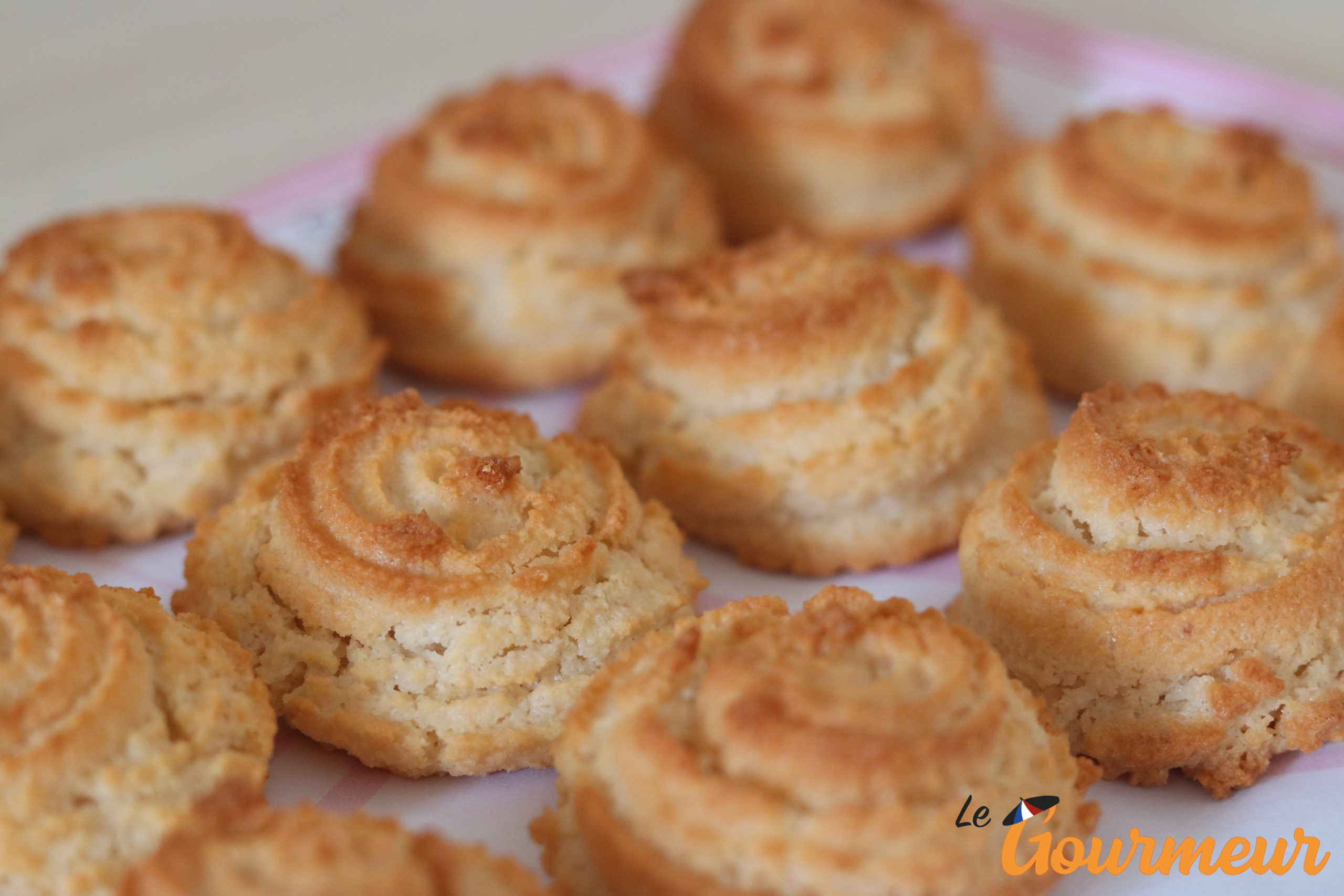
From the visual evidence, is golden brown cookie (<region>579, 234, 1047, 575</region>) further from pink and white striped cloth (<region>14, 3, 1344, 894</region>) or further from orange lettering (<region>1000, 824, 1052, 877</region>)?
orange lettering (<region>1000, 824, 1052, 877</region>)

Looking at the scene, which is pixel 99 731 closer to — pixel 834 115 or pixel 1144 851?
pixel 1144 851

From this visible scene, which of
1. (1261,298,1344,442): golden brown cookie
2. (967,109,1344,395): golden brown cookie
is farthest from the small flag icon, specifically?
(967,109,1344,395): golden brown cookie

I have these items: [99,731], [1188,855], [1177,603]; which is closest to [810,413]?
[1177,603]

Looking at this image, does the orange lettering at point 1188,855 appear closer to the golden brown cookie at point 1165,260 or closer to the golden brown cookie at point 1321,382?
the golden brown cookie at point 1321,382

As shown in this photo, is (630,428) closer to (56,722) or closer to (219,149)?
(56,722)

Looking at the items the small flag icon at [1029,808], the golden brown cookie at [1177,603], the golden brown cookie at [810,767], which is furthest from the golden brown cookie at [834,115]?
the small flag icon at [1029,808]
